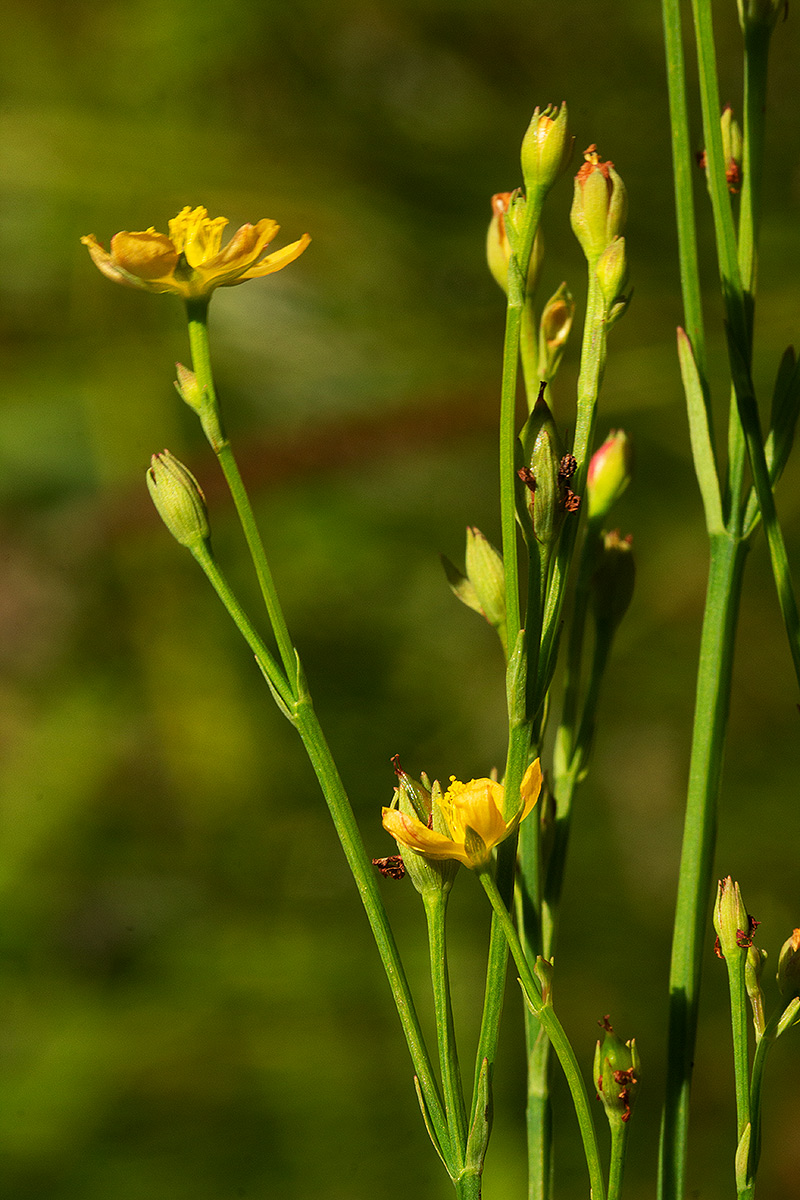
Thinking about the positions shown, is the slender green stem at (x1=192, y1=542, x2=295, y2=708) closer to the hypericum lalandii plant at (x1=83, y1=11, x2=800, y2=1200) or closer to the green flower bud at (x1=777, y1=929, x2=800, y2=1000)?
the hypericum lalandii plant at (x1=83, y1=11, x2=800, y2=1200)

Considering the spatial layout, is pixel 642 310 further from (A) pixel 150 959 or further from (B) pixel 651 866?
(A) pixel 150 959

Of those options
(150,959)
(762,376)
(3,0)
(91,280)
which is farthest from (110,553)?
(762,376)

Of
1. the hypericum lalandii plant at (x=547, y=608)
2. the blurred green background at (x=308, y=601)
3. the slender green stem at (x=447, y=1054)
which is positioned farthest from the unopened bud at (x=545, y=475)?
the blurred green background at (x=308, y=601)

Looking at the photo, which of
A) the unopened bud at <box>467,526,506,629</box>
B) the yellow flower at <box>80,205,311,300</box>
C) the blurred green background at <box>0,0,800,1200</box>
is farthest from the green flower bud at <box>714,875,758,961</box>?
the blurred green background at <box>0,0,800,1200</box>

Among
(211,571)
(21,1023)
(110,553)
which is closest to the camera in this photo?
(211,571)

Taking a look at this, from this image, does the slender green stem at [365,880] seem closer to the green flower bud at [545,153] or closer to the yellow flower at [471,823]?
the yellow flower at [471,823]

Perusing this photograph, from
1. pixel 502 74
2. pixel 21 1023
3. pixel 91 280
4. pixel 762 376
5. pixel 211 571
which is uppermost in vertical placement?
pixel 502 74
